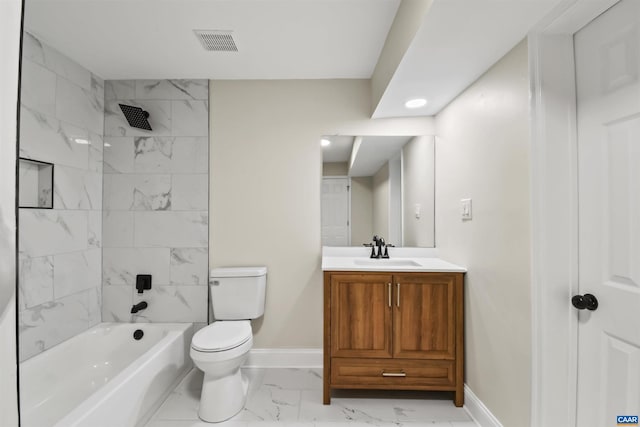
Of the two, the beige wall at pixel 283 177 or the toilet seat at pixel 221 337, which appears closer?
the toilet seat at pixel 221 337

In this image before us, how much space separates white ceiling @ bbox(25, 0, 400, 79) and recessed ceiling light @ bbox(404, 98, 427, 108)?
40 centimetres

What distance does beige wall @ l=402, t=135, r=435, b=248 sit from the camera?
2.46 m

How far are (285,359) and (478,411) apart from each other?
4.56 feet

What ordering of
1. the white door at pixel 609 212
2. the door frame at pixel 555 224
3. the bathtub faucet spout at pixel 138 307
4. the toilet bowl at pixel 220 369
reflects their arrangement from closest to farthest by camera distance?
the white door at pixel 609 212, the door frame at pixel 555 224, the toilet bowl at pixel 220 369, the bathtub faucet spout at pixel 138 307

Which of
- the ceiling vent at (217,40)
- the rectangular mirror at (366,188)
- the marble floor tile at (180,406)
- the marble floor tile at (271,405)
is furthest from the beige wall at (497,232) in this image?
the marble floor tile at (180,406)

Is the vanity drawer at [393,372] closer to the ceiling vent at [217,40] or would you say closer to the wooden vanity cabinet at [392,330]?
the wooden vanity cabinet at [392,330]

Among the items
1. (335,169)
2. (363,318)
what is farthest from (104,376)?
(335,169)

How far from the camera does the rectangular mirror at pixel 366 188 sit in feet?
8.27

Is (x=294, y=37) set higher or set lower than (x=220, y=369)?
higher

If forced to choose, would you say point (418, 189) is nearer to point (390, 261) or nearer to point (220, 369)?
point (390, 261)

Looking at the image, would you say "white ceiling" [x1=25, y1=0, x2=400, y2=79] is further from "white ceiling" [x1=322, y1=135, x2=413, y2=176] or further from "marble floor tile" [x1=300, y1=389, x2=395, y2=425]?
"marble floor tile" [x1=300, y1=389, x2=395, y2=425]

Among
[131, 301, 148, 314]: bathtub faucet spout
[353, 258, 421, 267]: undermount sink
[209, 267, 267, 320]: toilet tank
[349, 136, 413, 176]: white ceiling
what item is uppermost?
[349, 136, 413, 176]: white ceiling

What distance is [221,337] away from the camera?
191 cm

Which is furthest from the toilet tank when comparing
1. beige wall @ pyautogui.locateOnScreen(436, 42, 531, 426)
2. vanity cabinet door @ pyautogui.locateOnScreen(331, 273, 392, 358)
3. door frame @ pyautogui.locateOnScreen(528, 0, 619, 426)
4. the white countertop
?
door frame @ pyautogui.locateOnScreen(528, 0, 619, 426)
